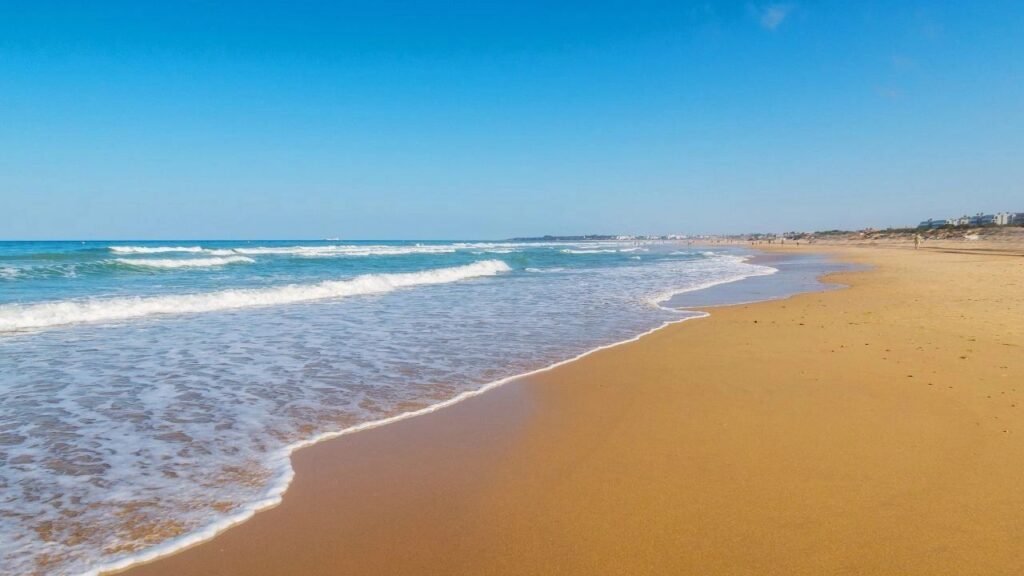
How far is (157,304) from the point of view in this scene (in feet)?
43.6

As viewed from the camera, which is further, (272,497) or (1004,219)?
(1004,219)

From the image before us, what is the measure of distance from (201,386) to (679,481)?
204 inches

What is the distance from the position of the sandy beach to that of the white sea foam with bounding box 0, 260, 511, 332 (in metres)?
9.99

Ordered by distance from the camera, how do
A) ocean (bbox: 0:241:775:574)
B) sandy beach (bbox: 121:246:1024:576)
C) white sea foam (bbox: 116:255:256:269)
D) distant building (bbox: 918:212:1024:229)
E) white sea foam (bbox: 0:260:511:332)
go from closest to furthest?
sandy beach (bbox: 121:246:1024:576) → ocean (bbox: 0:241:775:574) → white sea foam (bbox: 0:260:511:332) → white sea foam (bbox: 116:255:256:269) → distant building (bbox: 918:212:1024:229)

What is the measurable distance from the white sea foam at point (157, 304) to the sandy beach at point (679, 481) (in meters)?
9.99

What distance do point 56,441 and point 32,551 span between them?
79.1 inches

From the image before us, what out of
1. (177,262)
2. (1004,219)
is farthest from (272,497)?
(1004,219)

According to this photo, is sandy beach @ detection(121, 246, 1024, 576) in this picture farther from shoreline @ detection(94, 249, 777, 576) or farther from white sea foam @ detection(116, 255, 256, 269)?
white sea foam @ detection(116, 255, 256, 269)

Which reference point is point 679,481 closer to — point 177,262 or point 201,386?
point 201,386

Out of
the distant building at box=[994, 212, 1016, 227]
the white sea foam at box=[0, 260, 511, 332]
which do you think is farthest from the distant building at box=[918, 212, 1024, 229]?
the white sea foam at box=[0, 260, 511, 332]

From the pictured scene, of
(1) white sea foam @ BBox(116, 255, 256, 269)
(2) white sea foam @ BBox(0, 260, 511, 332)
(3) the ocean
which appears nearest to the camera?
(3) the ocean

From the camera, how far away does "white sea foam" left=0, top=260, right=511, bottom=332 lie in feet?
36.8

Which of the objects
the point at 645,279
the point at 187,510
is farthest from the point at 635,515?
the point at 645,279

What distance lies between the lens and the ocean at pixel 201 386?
3322 millimetres
